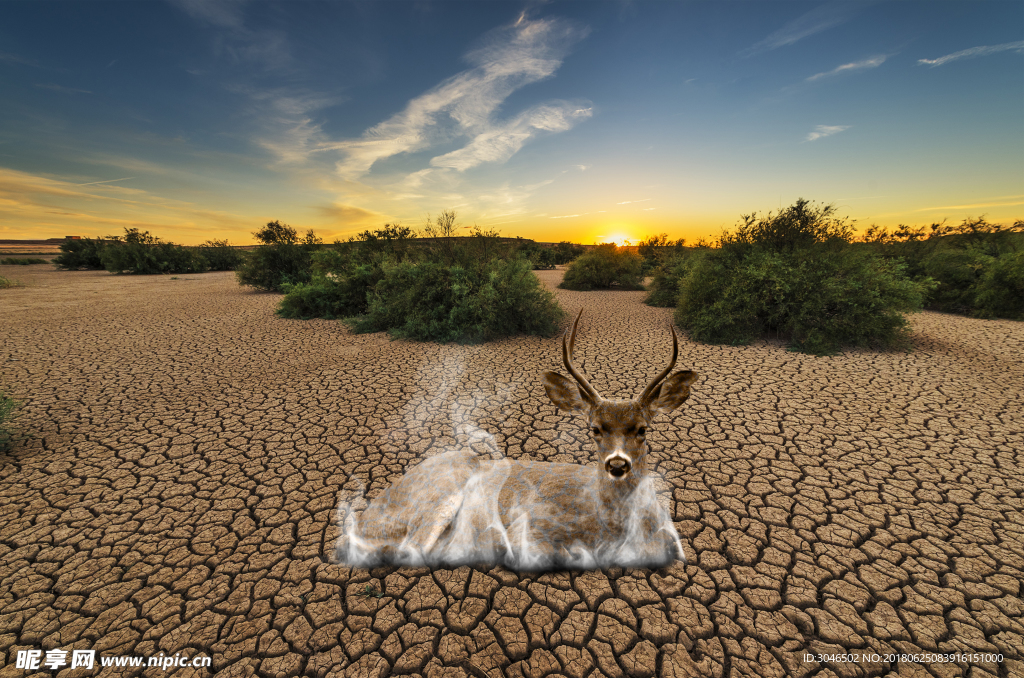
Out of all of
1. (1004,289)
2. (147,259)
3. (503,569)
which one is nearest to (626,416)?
(503,569)

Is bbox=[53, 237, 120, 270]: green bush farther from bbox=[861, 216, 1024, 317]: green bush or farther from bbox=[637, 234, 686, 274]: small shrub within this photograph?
bbox=[861, 216, 1024, 317]: green bush

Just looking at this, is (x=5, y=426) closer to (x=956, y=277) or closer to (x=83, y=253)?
(x=956, y=277)

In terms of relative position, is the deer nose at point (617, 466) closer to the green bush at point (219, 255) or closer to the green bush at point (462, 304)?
the green bush at point (462, 304)

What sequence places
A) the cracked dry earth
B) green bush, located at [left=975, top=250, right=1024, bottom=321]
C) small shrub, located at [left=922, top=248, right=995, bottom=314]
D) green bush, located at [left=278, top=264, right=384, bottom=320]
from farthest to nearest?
1. green bush, located at [left=278, top=264, right=384, bottom=320]
2. small shrub, located at [left=922, top=248, right=995, bottom=314]
3. green bush, located at [left=975, top=250, right=1024, bottom=321]
4. the cracked dry earth

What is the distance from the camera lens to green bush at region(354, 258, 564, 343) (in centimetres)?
1047

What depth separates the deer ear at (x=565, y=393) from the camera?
110 inches

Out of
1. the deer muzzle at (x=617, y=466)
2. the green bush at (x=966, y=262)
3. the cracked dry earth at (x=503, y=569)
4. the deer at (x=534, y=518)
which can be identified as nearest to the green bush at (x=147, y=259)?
the cracked dry earth at (x=503, y=569)

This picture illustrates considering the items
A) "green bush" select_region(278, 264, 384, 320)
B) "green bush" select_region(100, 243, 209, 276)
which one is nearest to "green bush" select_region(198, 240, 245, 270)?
"green bush" select_region(100, 243, 209, 276)

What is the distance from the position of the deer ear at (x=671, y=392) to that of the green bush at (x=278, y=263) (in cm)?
2067

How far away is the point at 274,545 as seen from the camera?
3193 mm

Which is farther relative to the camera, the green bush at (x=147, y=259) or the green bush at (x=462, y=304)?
the green bush at (x=147, y=259)

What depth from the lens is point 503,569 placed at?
2920mm

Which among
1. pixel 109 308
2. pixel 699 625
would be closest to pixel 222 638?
pixel 699 625

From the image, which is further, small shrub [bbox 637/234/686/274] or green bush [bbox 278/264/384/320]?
small shrub [bbox 637/234/686/274]
